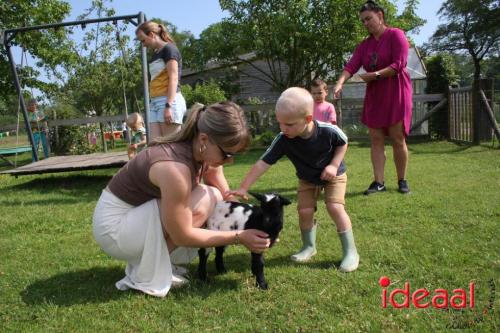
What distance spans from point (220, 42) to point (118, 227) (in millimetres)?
10957

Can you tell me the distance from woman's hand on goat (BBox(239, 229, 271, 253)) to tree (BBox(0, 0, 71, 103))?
11606 millimetres

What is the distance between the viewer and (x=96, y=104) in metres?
20.1

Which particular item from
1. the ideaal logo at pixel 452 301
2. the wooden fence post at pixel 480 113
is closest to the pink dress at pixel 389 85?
the ideaal logo at pixel 452 301

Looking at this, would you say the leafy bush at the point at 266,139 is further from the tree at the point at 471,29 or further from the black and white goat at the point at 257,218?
the tree at the point at 471,29

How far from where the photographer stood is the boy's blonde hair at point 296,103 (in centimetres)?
271

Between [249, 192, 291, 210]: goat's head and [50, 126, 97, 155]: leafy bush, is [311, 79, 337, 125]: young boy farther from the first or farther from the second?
[50, 126, 97, 155]: leafy bush

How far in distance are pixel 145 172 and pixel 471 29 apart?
4404cm

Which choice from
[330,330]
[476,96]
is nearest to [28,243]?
[330,330]

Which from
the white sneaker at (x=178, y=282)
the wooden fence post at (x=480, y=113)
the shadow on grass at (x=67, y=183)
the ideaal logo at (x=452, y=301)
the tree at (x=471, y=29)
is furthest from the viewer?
the tree at (x=471, y=29)

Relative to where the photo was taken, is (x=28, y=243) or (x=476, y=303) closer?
(x=476, y=303)

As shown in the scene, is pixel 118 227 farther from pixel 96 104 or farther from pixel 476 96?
pixel 96 104

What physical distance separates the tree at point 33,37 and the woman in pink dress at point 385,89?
9.97 m

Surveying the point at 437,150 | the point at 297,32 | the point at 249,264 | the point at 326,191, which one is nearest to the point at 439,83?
the point at 437,150

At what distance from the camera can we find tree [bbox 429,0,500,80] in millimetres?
37844
